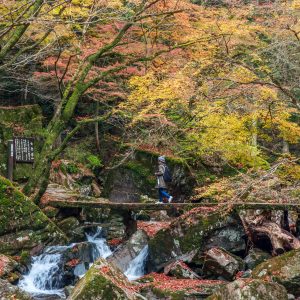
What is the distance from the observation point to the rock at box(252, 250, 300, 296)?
294 inches

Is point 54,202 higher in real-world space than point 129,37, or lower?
lower

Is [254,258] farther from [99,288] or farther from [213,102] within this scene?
[99,288]

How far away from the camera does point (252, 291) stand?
Result: 6.30m

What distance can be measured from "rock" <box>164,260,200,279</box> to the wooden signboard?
5.92 m

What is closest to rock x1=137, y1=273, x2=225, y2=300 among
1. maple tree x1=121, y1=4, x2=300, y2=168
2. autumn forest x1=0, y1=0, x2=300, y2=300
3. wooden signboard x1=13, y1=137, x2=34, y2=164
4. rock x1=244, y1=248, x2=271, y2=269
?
autumn forest x1=0, y1=0, x2=300, y2=300

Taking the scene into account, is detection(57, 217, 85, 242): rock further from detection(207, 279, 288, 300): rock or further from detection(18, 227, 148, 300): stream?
detection(207, 279, 288, 300): rock

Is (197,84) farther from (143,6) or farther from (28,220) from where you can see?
(28,220)

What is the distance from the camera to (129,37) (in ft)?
50.9

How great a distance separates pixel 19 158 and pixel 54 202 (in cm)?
186

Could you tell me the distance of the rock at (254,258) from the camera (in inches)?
384

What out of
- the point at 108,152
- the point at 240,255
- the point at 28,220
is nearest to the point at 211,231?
the point at 240,255

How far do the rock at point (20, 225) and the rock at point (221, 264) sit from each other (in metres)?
4.06

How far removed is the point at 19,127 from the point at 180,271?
8856 mm

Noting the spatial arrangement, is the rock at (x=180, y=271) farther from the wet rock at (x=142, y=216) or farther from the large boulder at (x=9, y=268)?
the wet rock at (x=142, y=216)
